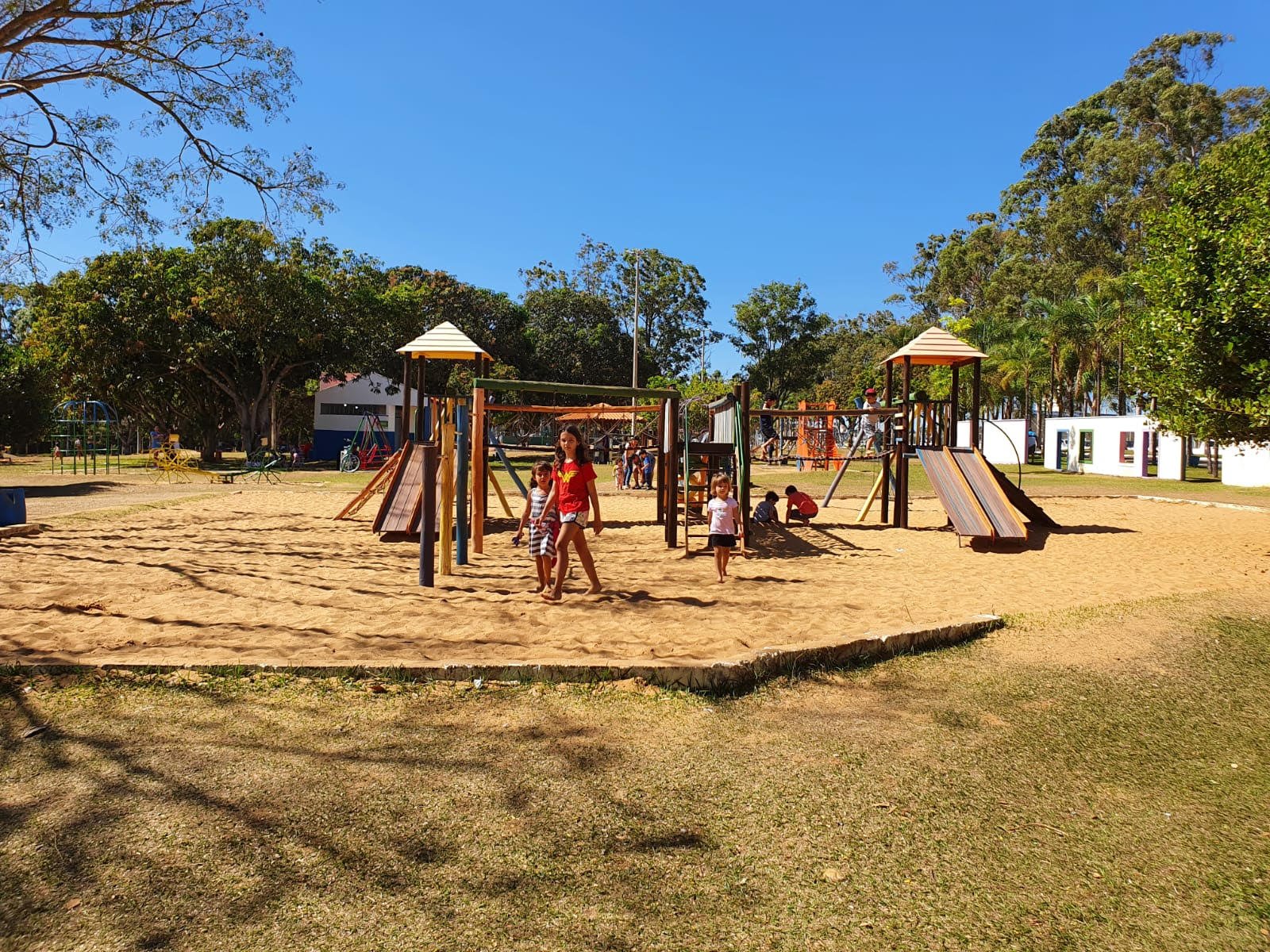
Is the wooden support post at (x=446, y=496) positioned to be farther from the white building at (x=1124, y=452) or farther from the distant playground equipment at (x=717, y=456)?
the white building at (x=1124, y=452)

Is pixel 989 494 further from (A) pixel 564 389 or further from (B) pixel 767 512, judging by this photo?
(A) pixel 564 389

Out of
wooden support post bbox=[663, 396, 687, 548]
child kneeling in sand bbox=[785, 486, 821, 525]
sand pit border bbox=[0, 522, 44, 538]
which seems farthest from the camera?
child kneeling in sand bbox=[785, 486, 821, 525]

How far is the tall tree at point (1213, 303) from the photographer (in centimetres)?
967

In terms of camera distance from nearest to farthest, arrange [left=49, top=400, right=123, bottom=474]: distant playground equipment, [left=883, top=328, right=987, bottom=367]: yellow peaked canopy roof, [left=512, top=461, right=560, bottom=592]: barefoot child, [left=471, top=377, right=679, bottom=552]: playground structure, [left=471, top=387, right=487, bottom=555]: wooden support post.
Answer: [left=512, top=461, right=560, bottom=592]: barefoot child
[left=471, top=377, right=679, bottom=552]: playground structure
[left=471, top=387, right=487, bottom=555]: wooden support post
[left=883, top=328, right=987, bottom=367]: yellow peaked canopy roof
[left=49, top=400, right=123, bottom=474]: distant playground equipment

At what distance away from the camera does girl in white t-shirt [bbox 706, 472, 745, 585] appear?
28.6 ft

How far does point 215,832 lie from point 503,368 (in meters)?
47.2

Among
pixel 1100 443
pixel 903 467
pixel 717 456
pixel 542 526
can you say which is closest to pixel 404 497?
pixel 717 456

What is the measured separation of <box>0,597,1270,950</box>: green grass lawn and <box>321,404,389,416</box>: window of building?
40.1 m

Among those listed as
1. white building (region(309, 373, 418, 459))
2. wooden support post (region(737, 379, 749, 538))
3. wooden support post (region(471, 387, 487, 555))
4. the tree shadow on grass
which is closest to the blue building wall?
white building (region(309, 373, 418, 459))

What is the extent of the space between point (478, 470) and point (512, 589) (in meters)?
4.22

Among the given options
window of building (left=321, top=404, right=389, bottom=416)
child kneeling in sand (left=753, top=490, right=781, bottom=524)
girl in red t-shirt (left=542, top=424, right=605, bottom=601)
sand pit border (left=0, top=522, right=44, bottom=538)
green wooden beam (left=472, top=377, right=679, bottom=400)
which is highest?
window of building (left=321, top=404, right=389, bottom=416)

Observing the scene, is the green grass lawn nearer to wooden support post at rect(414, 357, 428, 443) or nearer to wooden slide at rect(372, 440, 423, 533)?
wooden slide at rect(372, 440, 423, 533)

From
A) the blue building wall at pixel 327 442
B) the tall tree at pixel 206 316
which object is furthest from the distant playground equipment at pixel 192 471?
the blue building wall at pixel 327 442

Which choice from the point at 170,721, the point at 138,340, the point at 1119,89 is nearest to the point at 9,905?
the point at 170,721
